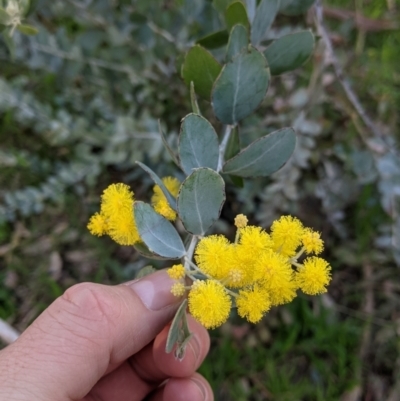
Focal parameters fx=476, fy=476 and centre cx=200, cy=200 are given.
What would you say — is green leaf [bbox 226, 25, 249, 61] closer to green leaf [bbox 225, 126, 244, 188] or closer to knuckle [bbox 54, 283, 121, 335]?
→ green leaf [bbox 225, 126, 244, 188]

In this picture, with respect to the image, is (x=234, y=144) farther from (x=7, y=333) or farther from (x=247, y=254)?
(x=7, y=333)

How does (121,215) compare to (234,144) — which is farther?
(234,144)

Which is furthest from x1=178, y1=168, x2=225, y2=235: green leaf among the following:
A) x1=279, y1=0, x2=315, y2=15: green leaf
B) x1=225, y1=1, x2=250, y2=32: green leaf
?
x1=279, y1=0, x2=315, y2=15: green leaf

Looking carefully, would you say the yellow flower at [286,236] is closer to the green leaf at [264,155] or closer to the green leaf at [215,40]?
the green leaf at [264,155]

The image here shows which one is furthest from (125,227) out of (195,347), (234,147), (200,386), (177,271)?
(200,386)

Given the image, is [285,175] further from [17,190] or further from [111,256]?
[17,190]

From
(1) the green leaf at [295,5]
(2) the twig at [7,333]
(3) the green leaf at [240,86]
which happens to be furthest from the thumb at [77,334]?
(2) the twig at [7,333]
